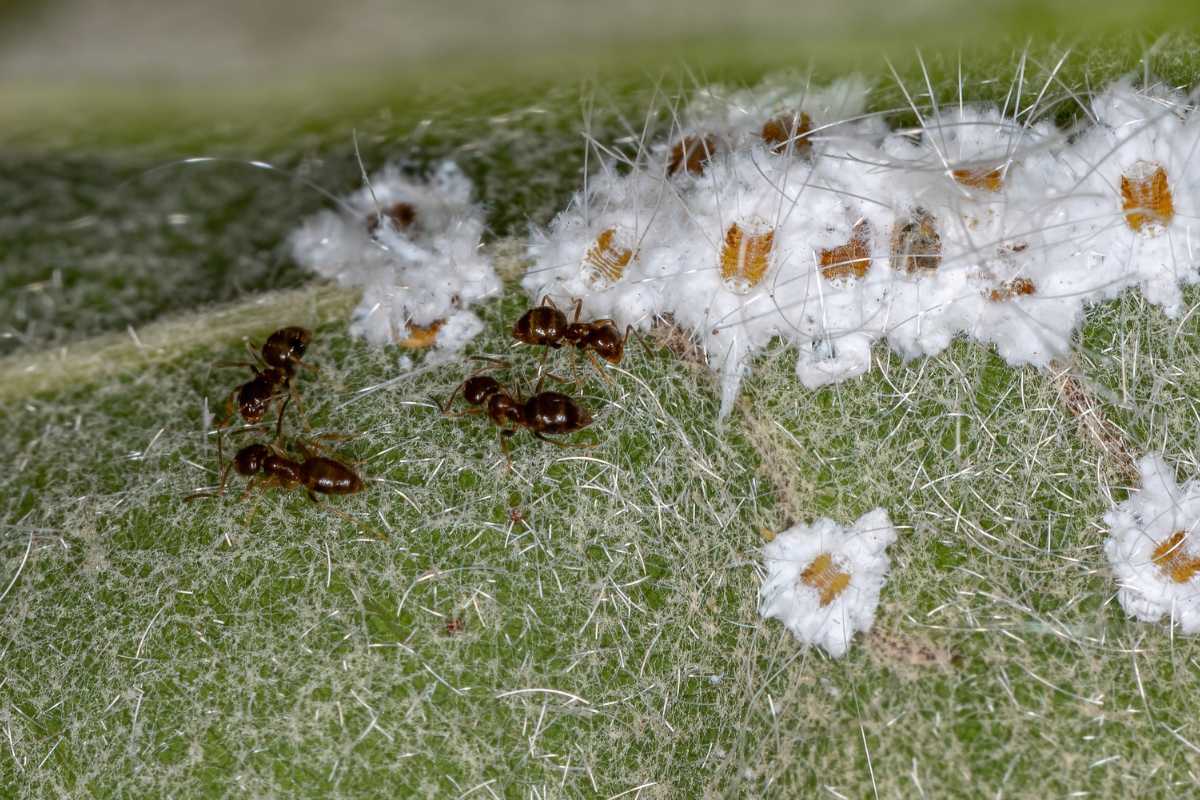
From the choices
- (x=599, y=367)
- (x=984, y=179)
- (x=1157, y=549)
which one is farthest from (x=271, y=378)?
(x=1157, y=549)

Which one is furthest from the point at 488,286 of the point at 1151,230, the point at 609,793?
the point at 1151,230

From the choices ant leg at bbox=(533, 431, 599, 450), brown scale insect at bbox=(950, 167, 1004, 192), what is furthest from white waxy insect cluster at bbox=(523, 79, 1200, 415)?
ant leg at bbox=(533, 431, 599, 450)

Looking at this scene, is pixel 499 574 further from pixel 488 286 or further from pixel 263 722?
pixel 488 286

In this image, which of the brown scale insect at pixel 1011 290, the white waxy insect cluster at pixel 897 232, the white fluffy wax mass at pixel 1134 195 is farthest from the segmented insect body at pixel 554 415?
the white fluffy wax mass at pixel 1134 195

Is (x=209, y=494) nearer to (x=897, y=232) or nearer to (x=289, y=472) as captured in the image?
(x=289, y=472)

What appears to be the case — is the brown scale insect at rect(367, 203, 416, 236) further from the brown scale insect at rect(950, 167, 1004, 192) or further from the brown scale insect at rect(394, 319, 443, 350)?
the brown scale insect at rect(950, 167, 1004, 192)
